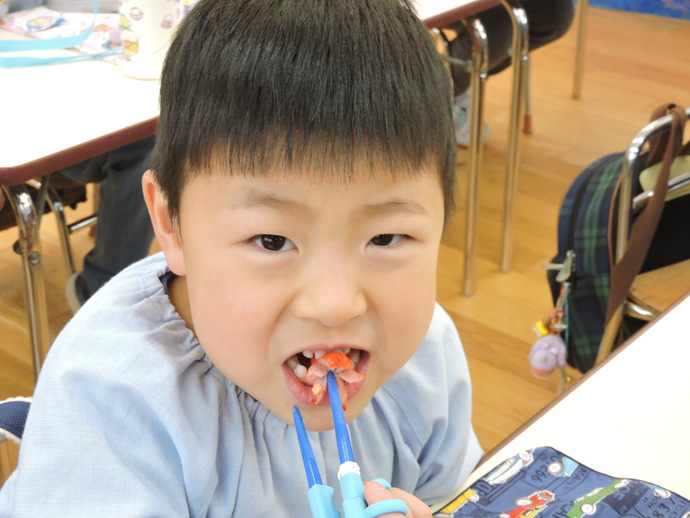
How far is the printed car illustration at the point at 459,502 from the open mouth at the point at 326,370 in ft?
0.45

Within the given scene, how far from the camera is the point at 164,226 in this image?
748 millimetres

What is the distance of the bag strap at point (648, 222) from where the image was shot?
53.5 inches

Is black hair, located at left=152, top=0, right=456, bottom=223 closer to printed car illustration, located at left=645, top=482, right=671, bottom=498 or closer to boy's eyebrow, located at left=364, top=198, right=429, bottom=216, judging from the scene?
boy's eyebrow, located at left=364, top=198, right=429, bottom=216

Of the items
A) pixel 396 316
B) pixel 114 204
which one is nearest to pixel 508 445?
pixel 396 316

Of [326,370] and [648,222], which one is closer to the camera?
[326,370]

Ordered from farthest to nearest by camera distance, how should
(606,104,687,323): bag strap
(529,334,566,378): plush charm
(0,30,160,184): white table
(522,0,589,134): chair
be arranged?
1. (522,0,589,134): chair
2. (529,334,566,378): plush charm
3. (606,104,687,323): bag strap
4. (0,30,160,184): white table

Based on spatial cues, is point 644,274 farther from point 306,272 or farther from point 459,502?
point 306,272

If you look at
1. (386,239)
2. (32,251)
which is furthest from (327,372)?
(32,251)

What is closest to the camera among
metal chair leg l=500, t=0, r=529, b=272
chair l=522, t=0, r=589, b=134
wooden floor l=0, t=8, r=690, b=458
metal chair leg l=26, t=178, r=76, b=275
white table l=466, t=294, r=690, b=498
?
white table l=466, t=294, r=690, b=498

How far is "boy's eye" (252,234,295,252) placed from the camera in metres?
0.64

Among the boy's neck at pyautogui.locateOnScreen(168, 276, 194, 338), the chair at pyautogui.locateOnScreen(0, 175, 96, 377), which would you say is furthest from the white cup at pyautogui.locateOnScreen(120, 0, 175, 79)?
the boy's neck at pyautogui.locateOnScreen(168, 276, 194, 338)

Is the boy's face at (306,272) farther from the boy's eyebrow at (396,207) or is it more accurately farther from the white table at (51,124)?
the white table at (51,124)

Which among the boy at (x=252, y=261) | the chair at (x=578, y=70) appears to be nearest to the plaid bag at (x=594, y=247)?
the boy at (x=252, y=261)

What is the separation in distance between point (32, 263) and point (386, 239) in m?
0.96
